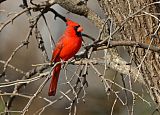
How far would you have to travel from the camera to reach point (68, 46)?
142 inches

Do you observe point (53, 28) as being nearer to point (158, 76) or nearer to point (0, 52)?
point (0, 52)

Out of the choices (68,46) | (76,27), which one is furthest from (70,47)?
(76,27)

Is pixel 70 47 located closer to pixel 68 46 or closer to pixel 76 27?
pixel 68 46

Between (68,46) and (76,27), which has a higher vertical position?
(76,27)

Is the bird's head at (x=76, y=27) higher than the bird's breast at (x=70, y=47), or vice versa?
the bird's head at (x=76, y=27)

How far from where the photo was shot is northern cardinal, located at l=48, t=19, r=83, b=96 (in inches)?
139

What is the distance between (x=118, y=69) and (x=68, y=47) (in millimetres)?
375

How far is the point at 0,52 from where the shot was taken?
1258 centimetres

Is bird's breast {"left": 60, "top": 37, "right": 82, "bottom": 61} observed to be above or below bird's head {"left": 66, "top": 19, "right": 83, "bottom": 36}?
below

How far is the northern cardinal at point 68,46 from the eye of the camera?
352 cm

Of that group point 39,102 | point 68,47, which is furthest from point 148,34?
point 39,102

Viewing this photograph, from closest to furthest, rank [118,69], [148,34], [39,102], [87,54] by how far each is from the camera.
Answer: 1. [87,54]
2. [148,34]
3. [118,69]
4. [39,102]

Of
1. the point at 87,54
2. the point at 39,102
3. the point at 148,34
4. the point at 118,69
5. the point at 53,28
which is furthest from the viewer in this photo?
the point at 53,28

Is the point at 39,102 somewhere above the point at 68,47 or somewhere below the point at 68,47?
below
